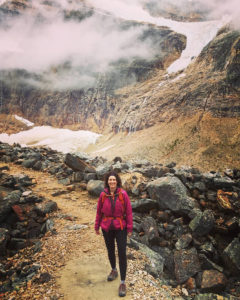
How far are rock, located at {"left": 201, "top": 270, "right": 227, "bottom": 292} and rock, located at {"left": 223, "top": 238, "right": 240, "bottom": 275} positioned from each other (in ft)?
2.28

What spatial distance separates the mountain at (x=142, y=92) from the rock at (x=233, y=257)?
2730 centimetres

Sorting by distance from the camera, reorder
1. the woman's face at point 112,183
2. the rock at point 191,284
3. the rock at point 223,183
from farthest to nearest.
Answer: the rock at point 223,183 → the rock at point 191,284 → the woman's face at point 112,183

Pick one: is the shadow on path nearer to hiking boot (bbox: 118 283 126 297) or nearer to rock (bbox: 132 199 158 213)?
hiking boot (bbox: 118 283 126 297)

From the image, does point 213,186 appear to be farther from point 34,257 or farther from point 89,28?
point 89,28

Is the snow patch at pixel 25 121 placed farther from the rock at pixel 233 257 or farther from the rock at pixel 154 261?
the rock at pixel 233 257

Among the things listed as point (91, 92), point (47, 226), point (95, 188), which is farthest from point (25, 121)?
point (47, 226)

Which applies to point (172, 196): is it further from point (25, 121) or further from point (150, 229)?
point (25, 121)

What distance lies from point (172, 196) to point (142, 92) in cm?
8052

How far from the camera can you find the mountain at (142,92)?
137ft

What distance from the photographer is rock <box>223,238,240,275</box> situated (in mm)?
7090

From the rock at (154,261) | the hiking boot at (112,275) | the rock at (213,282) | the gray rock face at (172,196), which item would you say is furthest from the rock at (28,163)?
the rock at (213,282)

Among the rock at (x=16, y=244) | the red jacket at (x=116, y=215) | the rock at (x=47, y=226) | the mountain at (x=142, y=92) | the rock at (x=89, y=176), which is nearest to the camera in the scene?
the red jacket at (x=116, y=215)

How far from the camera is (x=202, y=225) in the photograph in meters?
8.59

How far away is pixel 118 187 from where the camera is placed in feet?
16.9
